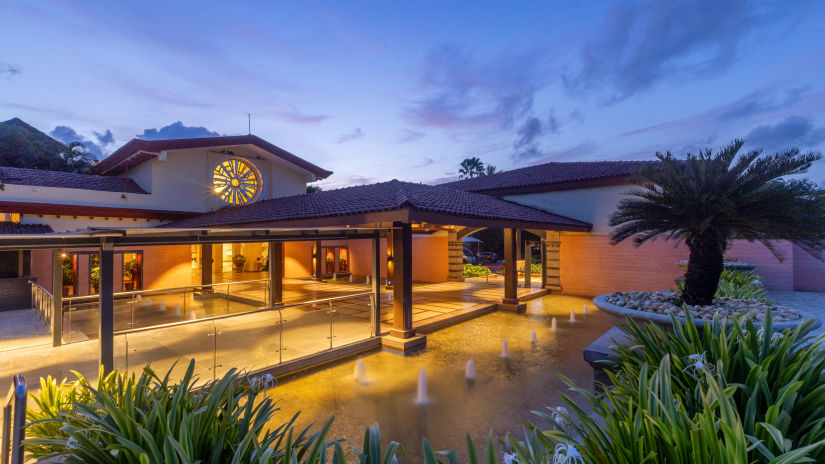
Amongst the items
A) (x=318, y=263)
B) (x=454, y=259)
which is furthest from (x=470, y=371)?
(x=318, y=263)

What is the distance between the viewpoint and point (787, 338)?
3.53 metres

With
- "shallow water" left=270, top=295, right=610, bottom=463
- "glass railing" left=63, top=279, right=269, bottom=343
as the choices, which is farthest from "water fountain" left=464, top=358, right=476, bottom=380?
"glass railing" left=63, top=279, right=269, bottom=343

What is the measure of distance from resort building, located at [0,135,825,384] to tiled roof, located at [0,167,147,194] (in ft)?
0.41

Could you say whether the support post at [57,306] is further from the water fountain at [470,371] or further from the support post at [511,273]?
the support post at [511,273]

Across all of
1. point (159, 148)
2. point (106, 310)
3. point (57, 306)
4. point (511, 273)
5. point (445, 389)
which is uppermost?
point (159, 148)

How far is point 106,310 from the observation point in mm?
5832

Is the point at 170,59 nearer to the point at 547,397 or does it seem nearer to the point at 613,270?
the point at 547,397

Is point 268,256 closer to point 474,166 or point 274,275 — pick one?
point 274,275

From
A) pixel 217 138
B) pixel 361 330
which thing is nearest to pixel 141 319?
pixel 361 330

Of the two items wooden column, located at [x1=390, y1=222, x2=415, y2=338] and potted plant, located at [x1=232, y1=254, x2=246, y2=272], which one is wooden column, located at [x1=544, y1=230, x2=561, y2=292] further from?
potted plant, located at [x1=232, y1=254, x2=246, y2=272]

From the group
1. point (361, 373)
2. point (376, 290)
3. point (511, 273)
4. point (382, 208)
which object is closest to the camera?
point (361, 373)

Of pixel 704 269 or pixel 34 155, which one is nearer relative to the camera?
pixel 704 269

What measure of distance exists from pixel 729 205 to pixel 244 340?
9384 millimetres

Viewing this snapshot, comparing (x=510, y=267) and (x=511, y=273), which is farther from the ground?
(x=510, y=267)
